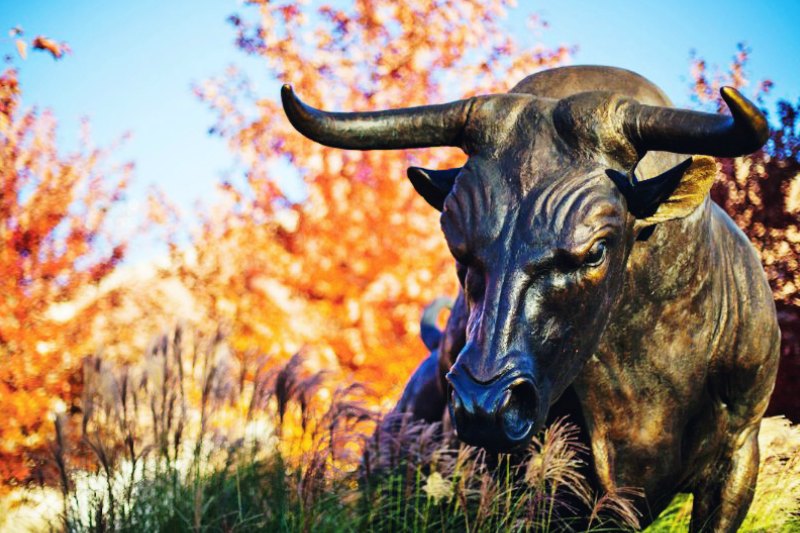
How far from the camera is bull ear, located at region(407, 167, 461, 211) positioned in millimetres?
3234

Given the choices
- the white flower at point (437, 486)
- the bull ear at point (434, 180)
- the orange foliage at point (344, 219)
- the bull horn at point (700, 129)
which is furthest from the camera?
the orange foliage at point (344, 219)

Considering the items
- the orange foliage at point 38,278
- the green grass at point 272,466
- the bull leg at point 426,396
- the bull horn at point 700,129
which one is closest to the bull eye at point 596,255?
the bull horn at point 700,129

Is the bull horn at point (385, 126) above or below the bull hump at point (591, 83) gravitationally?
below

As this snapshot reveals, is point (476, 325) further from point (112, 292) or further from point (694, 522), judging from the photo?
point (112, 292)

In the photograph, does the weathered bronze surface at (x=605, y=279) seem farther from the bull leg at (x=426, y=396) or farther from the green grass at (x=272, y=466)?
the bull leg at (x=426, y=396)

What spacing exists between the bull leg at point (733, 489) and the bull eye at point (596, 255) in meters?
1.33

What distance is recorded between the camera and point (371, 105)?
33.2 feet

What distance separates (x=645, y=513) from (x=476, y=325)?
4.91 feet

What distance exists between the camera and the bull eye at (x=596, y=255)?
108 inches

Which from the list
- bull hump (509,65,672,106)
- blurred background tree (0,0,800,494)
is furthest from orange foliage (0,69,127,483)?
bull hump (509,65,672,106)

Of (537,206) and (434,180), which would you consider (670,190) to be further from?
(434,180)

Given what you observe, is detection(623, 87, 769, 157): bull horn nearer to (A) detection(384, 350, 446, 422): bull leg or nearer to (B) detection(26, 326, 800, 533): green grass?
(B) detection(26, 326, 800, 533): green grass

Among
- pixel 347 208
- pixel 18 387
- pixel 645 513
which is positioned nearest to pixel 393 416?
pixel 645 513

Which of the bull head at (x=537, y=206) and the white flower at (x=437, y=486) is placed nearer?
the bull head at (x=537, y=206)
